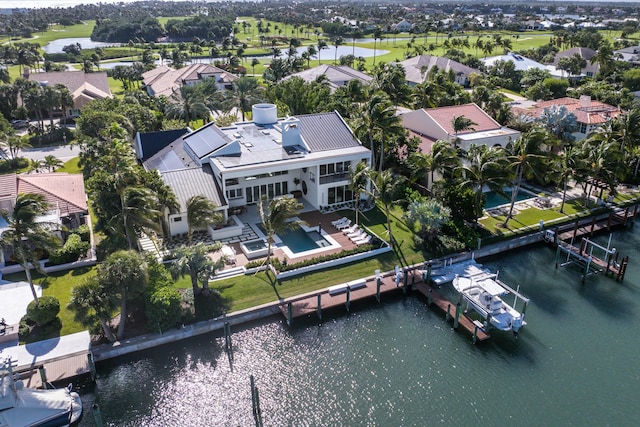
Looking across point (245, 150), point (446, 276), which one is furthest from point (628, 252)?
point (245, 150)

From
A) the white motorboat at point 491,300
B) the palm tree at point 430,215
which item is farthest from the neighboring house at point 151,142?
the white motorboat at point 491,300

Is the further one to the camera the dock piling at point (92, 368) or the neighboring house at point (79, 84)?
the neighboring house at point (79, 84)

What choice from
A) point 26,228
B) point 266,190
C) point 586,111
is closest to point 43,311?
point 26,228

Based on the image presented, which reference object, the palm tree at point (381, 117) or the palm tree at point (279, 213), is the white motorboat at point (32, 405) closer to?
the palm tree at point (279, 213)

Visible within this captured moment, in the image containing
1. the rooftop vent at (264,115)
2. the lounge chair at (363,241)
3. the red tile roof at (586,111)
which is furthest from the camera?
the red tile roof at (586,111)

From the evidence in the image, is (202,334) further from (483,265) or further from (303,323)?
(483,265)

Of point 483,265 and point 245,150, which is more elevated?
point 245,150

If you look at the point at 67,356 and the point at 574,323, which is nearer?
the point at 67,356
